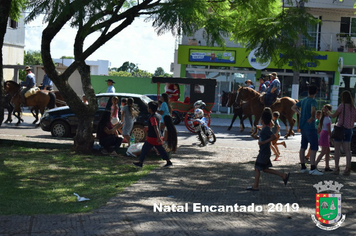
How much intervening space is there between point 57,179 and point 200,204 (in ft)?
11.1

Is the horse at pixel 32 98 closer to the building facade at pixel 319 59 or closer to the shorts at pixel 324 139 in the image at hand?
the building facade at pixel 319 59

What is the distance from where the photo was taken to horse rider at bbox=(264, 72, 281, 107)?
2006cm

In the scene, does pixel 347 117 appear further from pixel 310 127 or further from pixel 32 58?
pixel 32 58

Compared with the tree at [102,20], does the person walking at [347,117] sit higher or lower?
lower

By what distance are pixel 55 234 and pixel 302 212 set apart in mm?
3734

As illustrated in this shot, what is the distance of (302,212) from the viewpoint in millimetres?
7543

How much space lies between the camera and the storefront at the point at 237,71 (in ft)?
104

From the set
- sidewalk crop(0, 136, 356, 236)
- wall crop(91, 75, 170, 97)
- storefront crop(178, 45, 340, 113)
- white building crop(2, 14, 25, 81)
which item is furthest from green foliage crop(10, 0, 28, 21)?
white building crop(2, 14, 25, 81)

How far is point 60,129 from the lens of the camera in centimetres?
Answer: 1686

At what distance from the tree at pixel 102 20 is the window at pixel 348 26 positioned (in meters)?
20.3

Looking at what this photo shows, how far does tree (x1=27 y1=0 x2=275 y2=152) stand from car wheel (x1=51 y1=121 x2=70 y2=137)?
351 cm

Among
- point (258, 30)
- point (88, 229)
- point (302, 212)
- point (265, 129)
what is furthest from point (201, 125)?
point (88, 229)

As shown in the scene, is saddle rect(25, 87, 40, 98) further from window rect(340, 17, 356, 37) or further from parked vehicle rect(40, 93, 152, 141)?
window rect(340, 17, 356, 37)

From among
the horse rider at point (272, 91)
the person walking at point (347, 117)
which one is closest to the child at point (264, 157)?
the person walking at point (347, 117)
